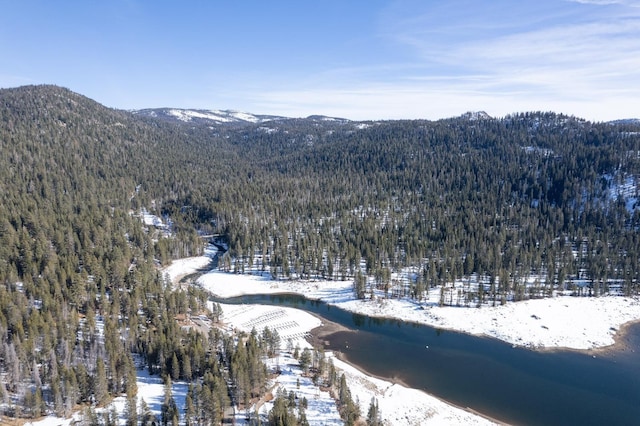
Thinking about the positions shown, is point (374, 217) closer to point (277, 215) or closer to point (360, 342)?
point (277, 215)

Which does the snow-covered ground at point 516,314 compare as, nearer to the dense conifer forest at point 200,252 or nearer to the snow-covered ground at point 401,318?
the snow-covered ground at point 401,318

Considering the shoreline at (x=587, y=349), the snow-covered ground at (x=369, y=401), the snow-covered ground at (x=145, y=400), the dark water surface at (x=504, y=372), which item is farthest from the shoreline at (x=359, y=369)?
the snow-covered ground at (x=145, y=400)

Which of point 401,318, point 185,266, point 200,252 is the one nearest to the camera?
point 401,318

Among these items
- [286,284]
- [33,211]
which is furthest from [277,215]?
[33,211]

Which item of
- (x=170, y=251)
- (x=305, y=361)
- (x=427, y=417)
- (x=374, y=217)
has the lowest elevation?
(x=427, y=417)

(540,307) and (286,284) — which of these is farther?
(286,284)

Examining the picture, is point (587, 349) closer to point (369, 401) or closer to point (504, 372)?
point (504, 372)

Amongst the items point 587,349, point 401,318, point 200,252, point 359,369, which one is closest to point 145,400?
point 359,369
